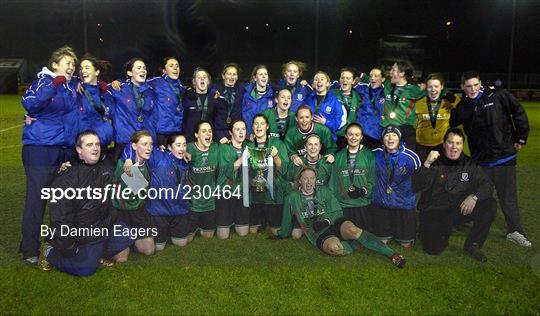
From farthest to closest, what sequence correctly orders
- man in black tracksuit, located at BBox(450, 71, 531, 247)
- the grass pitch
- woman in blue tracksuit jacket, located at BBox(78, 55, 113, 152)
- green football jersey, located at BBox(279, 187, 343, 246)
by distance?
man in black tracksuit, located at BBox(450, 71, 531, 247) < woman in blue tracksuit jacket, located at BBox(78, 55, 113, 152) < green football jersey, located at BBox(279, 187, 343, 246) < the grass pitch

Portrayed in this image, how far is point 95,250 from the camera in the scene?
4641 mm

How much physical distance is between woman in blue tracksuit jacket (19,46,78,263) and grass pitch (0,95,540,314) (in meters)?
0.39

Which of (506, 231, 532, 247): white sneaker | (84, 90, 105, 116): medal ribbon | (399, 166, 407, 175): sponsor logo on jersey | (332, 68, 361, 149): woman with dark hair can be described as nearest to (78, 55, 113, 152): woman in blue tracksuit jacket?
(84, 90, 105, 116): medal ribbon

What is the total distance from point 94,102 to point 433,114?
4.17 meters

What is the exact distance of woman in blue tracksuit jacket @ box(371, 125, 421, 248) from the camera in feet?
17.5

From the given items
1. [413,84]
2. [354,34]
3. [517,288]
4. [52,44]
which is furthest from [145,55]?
[517,288]

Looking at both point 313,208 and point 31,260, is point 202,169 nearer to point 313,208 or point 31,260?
point 313,208

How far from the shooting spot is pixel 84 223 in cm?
468

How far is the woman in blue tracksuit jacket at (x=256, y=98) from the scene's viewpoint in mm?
6641

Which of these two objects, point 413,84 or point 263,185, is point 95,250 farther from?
point 413,84

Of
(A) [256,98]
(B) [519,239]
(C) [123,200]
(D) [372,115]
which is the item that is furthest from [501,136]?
(C) [123,200]

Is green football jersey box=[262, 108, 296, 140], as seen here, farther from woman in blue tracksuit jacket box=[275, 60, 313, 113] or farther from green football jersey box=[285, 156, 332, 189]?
green football jersey box=[285, 156, 332, 189]

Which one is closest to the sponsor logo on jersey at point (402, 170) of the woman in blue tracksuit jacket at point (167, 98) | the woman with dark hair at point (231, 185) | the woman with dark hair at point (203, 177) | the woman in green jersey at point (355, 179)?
the woman in green jersey at point (355, 179)
